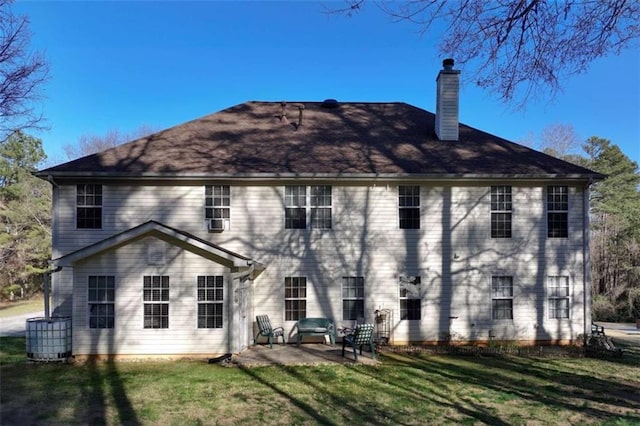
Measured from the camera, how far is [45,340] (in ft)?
34.5

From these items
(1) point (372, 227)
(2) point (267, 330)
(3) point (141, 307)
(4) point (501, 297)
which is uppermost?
(1) point (372, 227)

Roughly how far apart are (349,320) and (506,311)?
483 centimetres

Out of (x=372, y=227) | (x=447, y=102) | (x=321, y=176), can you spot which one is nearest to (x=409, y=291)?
(x=372, y=227)

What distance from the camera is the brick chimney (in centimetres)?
1475

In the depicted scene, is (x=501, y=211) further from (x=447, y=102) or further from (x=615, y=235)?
(x=615, y=235)

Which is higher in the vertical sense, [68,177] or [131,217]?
[68,177]

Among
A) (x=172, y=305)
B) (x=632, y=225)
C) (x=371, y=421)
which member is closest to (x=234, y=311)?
(x=172, y=305)

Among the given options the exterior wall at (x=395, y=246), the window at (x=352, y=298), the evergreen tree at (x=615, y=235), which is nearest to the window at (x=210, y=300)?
the exterior wall at (x=395, y=246)

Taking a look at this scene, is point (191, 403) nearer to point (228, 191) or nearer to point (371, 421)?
point (371, 421)

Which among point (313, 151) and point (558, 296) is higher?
point (313, 151)

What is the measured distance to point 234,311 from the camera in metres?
11.1

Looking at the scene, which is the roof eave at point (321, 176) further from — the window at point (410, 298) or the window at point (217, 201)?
the window at point (410, 298)

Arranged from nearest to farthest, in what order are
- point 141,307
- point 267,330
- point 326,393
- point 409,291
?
point 326,393, point 141,307, point 267,330, point 409,291

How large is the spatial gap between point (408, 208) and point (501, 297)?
394 cm
